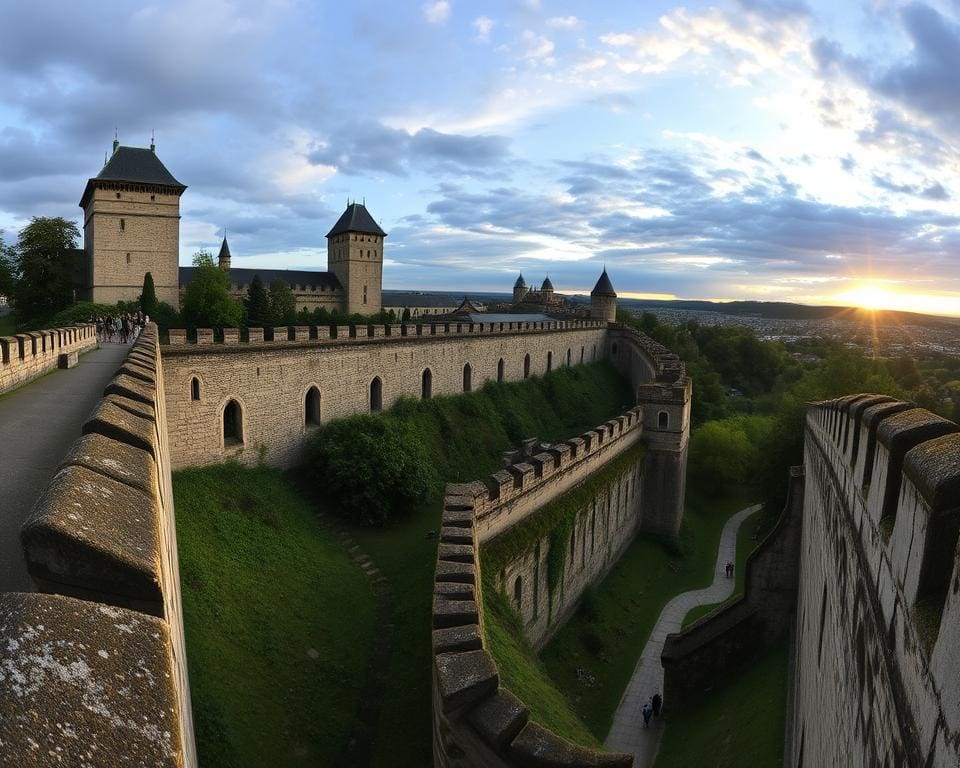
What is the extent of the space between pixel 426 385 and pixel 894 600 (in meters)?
24.9

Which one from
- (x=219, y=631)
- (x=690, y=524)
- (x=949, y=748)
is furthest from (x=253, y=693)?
(x=690, y=524)

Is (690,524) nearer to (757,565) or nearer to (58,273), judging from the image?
(757,565)

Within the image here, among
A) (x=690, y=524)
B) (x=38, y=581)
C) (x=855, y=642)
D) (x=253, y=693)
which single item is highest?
(x=38, y=581)

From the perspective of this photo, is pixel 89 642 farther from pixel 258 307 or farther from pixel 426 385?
pixel 258 307

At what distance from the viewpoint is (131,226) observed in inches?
1688

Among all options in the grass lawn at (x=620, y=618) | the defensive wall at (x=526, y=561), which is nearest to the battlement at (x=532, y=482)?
the defensive wall at (x=526, y=561)

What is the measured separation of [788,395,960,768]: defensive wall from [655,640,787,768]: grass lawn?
16.6 ft

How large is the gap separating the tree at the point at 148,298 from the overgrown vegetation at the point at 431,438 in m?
21.5

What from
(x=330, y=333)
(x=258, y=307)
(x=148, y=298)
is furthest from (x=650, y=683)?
(x=258, y=307)

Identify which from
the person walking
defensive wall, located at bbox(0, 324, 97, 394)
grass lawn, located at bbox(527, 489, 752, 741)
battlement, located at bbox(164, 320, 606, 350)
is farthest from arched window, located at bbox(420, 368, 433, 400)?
the person walking

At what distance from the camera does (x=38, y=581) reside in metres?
2.27

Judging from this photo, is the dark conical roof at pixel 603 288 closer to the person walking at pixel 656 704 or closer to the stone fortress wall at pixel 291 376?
the stone fortress wall at pixel 291 376

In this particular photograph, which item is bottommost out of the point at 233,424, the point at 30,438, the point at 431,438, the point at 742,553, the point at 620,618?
the point at 742,553

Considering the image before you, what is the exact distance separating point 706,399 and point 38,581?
4538 cm
